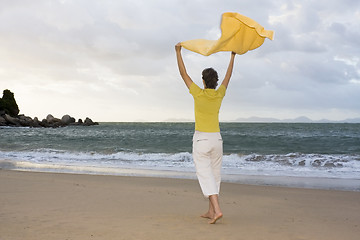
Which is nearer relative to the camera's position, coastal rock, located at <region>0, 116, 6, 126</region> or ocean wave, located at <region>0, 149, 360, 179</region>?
ocean wave, located at <region>0, 149, 360, 179</region>

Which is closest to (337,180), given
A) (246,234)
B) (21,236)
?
(246,234)

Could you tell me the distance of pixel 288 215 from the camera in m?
5.59

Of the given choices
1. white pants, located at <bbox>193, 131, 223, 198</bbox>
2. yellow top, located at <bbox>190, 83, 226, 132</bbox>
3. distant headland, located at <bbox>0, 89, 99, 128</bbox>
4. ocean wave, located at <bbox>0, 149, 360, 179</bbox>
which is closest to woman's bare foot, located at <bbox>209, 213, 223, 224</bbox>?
white pants, located at <bbox>193, 131, 223, 198</bbox>

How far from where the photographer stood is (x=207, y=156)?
4.38 metres

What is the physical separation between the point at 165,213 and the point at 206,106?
2104 mm

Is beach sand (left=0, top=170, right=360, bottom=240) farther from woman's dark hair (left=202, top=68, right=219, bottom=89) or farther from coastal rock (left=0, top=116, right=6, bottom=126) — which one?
coastal rock (left=0, top=116, right=6, bottom=126)

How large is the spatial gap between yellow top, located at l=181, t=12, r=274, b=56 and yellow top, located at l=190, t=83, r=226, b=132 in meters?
0.49

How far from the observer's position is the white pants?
4.31 m

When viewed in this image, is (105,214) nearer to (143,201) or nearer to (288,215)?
(143,201)

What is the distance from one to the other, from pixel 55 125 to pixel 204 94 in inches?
2828

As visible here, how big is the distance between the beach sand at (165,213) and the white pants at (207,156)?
570 mm

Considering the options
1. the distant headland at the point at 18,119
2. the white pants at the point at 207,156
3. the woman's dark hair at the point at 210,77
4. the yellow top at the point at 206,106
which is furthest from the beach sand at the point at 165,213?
the distant headland at the point at 18,119

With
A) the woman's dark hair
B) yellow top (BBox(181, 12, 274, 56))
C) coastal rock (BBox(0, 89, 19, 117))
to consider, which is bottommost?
the woman's dark hair

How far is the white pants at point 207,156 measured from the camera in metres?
4.31
